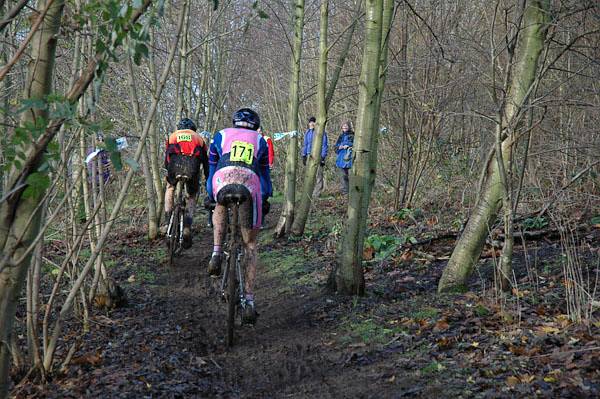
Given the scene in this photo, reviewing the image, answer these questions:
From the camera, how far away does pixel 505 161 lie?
22.2 ft

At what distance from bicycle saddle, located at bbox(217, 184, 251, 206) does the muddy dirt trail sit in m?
1.37

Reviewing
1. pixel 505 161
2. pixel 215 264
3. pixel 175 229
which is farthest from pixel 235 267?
pixel 175 229

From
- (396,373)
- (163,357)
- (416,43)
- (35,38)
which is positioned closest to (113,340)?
(163,357)

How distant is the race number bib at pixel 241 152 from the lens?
22.2 feet

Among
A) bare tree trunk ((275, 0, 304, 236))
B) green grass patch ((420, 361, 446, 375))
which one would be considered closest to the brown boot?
green grass patch ((420, 361, 446, 375))

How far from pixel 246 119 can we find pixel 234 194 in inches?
34.1

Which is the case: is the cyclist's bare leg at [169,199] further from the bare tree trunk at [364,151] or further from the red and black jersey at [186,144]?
the bare tree trunk at [364,151]

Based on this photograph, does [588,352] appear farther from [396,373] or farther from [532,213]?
[532,213]

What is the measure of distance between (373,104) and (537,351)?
366 centimetres

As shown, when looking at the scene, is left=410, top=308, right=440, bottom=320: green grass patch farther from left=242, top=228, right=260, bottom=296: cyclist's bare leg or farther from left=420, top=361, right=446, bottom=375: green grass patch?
left=242, top=228, right=260, bottom=296: cyclist's bare leg

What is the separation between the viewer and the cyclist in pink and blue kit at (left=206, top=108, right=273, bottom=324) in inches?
266

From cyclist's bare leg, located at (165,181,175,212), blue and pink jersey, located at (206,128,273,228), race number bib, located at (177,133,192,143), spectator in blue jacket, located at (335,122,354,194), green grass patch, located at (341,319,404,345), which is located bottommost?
green grass patch, located at (341,319,404,345)

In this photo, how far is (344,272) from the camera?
774 centimetres

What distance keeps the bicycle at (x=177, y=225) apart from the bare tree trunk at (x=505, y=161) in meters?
5.02
